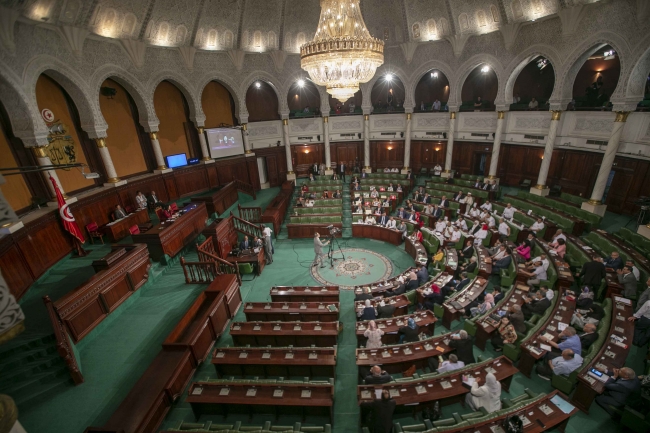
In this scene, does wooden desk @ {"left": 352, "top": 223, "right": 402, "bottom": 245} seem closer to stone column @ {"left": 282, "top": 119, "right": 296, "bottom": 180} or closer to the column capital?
stone column @ {"left": 282, "top": 119, "right": 296, "bottom": 180}

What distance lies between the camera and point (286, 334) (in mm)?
7910

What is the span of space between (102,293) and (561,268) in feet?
41.9

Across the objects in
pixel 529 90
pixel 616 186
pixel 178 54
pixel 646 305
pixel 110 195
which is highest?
pixel 178 54

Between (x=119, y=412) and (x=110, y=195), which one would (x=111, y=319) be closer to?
(x=119, y=412)

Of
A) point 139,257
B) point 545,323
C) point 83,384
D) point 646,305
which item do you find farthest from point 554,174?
point 83,384

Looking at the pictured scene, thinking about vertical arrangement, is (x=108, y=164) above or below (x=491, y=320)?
above

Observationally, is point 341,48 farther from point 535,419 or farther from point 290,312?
point 535,419

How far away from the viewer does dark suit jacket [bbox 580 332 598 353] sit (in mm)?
6844

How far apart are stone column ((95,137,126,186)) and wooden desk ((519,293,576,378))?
15.9 m

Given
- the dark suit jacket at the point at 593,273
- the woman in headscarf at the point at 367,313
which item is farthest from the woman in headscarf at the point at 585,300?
the woman in headscarf at the point at 367,313

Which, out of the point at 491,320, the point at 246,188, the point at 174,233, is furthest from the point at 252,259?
the point at 246,188

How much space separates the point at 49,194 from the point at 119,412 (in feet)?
30.8

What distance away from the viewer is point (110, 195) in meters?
13.5

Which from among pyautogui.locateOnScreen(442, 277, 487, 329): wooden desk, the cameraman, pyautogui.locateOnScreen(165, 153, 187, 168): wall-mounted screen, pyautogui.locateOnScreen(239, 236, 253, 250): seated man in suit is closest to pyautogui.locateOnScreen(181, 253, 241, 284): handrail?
pyautogui.locateOnScreen(239, 236, 253, 250): seated man in suit
